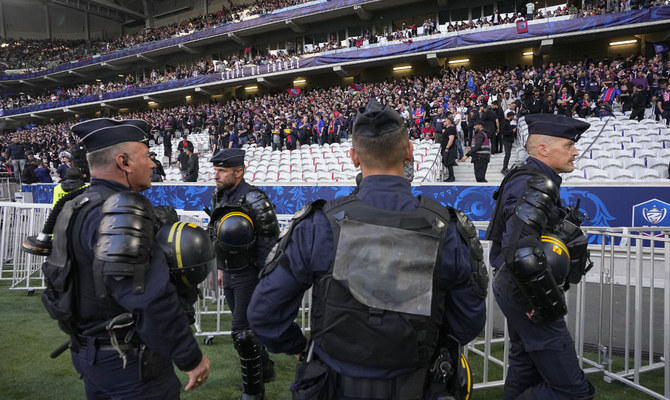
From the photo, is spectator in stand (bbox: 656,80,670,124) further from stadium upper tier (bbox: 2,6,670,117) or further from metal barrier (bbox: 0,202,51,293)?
metal barrier (bbox: 0,202,51,293)

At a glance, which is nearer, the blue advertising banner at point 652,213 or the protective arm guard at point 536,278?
the protective arm guard at point 536,278

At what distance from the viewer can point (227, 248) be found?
3.04 m

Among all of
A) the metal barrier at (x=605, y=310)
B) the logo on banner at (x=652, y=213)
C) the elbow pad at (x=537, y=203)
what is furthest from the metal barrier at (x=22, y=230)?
the logo on banner at (x=652, y=213)

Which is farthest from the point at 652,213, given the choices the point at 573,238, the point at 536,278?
the point at 536,278

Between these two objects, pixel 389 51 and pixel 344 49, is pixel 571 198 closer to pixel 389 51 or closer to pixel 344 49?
pixel 389 51

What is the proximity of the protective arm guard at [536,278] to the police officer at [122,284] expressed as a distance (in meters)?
1.48

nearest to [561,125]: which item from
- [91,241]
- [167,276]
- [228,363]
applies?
[167,276]

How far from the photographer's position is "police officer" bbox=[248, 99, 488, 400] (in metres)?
1.44

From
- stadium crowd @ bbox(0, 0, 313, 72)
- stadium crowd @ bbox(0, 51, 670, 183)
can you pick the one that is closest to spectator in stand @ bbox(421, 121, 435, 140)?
stadium crowd @ bbox(0, 51, 670, 183)

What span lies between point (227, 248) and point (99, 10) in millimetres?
53048

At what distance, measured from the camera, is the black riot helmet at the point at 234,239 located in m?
3.03

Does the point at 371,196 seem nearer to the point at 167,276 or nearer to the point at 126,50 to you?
the point at 167,276

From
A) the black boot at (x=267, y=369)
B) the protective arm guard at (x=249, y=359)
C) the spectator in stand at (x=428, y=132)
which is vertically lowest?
the black boot at (x=267, y=369)

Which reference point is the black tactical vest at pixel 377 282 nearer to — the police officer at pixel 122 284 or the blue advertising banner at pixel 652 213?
the police officer at pixel 122 284
